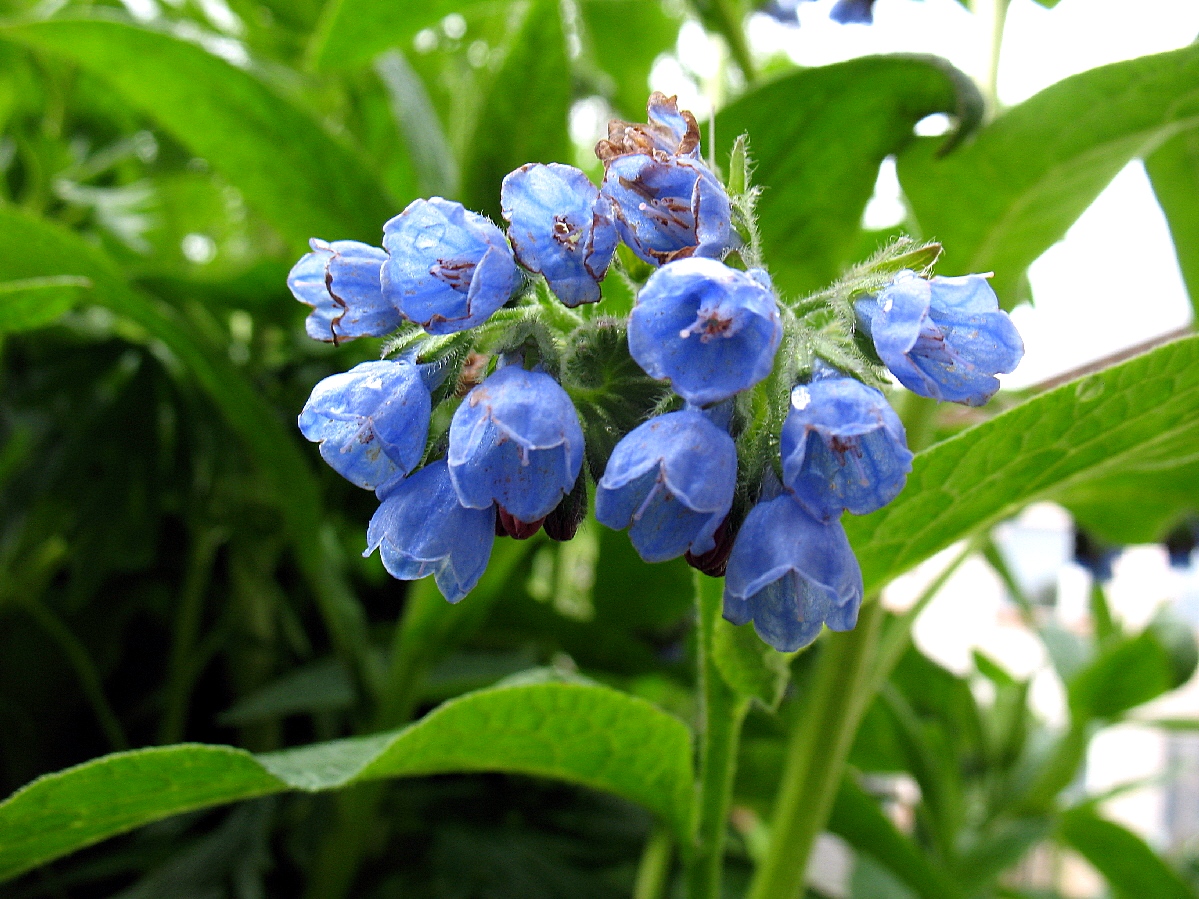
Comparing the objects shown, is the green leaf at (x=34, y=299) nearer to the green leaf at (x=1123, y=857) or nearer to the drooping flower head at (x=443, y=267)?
the drooping flower head at (x=443, y=267)

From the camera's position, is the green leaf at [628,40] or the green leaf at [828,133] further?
the green leaf at [628,40]

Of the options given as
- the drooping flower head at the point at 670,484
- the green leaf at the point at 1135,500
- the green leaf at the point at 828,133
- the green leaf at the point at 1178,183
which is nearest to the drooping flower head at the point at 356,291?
the drooping flower head at the point at 670,484

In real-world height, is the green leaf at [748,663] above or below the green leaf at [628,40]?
below

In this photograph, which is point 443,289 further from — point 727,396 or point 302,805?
point 302,805

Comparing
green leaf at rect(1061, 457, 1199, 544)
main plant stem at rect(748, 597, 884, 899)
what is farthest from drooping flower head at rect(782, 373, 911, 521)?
green leaf at rect(1061, 457, 1199, 544)

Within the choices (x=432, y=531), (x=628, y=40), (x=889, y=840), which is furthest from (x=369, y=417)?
(x=628, y=40)

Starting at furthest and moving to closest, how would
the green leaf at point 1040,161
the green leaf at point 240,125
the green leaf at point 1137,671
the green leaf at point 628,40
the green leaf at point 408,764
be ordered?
1. the green leaf at point 628,40
2. the green leaf at point 1137,671
3. the green leaf at point 240,125
4. the green leaf at point 1040,161
5. the green leaf at point 408,764

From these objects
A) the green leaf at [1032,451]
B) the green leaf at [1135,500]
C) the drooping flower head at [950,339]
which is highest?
the drooping flower head at [950,339]
